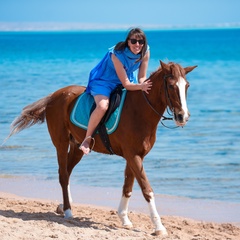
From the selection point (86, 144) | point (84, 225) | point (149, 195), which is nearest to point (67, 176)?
point (86, 144)

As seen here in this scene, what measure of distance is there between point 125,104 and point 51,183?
131 inches

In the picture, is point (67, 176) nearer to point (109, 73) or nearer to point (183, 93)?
point (109, 73)

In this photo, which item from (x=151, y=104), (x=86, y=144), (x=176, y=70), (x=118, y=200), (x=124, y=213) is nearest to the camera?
(x=176, y=70)

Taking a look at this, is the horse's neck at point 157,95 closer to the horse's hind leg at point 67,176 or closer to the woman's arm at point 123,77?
the woman's arm at point 123,77

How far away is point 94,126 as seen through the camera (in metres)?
7.70

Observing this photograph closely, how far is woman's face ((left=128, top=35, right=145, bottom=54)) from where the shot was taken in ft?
24.9

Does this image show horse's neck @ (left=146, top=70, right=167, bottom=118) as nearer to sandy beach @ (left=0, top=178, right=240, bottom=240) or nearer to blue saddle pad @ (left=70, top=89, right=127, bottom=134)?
blue saddle pad @ (left=70, top=89, right=127, bottom=134)

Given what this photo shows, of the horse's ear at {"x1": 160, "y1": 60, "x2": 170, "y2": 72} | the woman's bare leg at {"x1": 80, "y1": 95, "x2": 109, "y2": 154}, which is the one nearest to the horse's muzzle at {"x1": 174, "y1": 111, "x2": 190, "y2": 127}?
the horse's ear at {"x1": 160, "y1": 60, "x2": 170, "y2": 72}

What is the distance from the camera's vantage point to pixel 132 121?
7.46 metres

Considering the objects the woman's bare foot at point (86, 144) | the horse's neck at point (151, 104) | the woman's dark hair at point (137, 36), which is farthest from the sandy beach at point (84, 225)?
the woman's dark hair at point (137, 36)

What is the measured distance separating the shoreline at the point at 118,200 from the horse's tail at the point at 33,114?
1.28 metres

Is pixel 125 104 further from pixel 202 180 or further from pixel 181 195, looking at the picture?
pixel 202 180

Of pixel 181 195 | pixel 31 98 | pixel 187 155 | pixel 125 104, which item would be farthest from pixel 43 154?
pixel 31 98

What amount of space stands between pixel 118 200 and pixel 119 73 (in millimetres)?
2601
